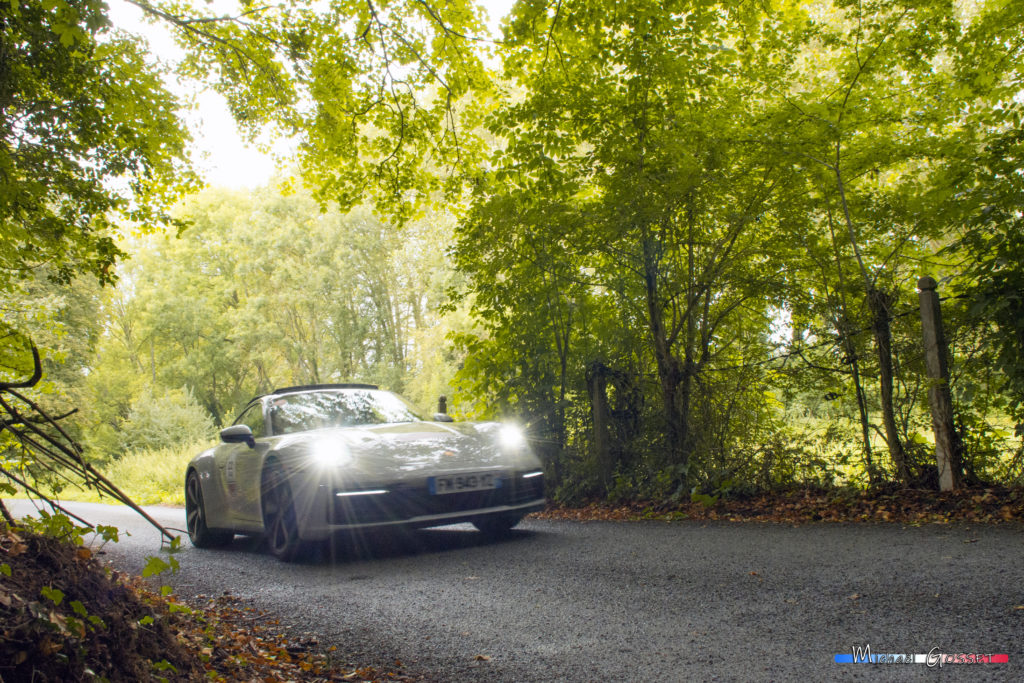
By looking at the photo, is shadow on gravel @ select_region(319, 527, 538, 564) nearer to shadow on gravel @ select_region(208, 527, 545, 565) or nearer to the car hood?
shadow on gravel @ select_region(208, 527, 545, 565)

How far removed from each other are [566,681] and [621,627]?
28.9 inches

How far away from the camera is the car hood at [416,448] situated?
547cm

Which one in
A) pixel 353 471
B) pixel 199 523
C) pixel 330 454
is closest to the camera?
pixel 353 471

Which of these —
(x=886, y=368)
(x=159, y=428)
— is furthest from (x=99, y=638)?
(x=159, y=428)

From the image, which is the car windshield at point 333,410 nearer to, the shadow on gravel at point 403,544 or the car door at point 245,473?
the car door at point 245,473

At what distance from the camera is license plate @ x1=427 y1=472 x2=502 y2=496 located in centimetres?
553

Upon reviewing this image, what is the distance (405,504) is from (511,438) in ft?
4.29

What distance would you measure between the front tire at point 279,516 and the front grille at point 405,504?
0.52m

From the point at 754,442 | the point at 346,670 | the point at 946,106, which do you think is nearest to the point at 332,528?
the point at 346,670

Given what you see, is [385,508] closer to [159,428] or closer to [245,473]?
[245,473]

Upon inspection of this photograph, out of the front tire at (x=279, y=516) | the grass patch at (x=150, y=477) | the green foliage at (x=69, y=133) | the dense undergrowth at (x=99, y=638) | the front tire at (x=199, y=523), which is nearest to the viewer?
the dense undergrowth at (x=99, y=638)

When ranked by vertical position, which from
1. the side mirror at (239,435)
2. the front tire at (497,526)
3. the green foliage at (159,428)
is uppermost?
the green foliage at (159,428)

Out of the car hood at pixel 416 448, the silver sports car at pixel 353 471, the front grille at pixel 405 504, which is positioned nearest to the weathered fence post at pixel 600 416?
the silver sports car at pixel 353 471

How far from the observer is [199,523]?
7328 millimetres
